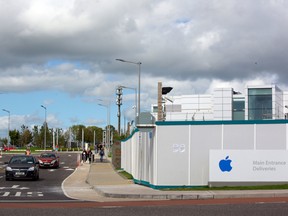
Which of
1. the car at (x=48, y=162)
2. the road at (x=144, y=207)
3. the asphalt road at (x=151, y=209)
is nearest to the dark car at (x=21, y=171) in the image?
the road at (x=144, y=207)

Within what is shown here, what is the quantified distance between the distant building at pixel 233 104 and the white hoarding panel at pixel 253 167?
143 feet

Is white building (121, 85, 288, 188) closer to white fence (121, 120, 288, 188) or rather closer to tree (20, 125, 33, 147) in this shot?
white fence (121, 120, 288, 188)

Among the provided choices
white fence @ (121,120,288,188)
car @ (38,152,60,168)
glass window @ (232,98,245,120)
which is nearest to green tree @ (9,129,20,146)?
glass window @ (232,98,245,120)

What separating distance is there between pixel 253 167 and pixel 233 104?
186 ft

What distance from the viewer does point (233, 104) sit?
77.6 meters

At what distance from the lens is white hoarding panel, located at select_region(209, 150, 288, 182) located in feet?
70.8

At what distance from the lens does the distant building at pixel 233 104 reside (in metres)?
72.0

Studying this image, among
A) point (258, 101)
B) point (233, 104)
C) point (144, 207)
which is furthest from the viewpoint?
point (233, 104)

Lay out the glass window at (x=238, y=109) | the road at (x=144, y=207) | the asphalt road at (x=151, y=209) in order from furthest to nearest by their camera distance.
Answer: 1. the glass window at (x=238, y=109)
2. the road at (x=144, y=207)
3. the asphalt road at (x=151, y=209)

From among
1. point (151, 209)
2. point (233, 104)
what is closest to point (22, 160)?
point (151, 209)

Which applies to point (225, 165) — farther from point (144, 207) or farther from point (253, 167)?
point (144, 207)

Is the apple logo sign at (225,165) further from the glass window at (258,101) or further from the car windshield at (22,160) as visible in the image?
the glass window at (258,101)

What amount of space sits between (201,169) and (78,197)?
5.42m

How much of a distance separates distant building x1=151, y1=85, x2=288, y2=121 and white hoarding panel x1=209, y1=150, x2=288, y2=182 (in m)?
43.6
